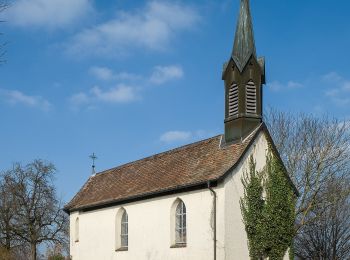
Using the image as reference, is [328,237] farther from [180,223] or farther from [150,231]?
[150,231]

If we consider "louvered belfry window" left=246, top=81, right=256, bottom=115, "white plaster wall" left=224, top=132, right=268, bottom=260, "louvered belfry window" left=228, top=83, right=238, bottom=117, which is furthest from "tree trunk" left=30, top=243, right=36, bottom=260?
"louvered belfry window" left=246, top=81, right=256, bottom=115

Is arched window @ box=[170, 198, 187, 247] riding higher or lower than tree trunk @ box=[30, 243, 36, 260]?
higher

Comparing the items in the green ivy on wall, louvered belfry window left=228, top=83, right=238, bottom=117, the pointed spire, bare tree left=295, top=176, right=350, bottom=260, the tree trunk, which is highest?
the pointed spire

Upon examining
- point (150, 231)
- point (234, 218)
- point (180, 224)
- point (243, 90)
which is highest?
point (243, 90)

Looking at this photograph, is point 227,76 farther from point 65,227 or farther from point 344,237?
point 65,227

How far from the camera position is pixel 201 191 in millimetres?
25125

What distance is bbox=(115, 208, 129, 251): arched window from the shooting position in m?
31.3

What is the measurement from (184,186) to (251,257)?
4.53 metres

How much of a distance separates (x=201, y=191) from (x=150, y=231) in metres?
4.74

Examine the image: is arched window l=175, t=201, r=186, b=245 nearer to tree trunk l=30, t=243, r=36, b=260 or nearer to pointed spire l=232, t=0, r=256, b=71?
pointed spire l=232, t=0, r=256, b=71

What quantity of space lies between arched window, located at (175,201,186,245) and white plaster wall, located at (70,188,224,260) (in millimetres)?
414

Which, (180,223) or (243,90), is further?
(180,223)

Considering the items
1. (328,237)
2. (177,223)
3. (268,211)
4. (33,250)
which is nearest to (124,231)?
(177,223)

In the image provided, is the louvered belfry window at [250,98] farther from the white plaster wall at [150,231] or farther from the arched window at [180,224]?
the arched window at [180,224]
